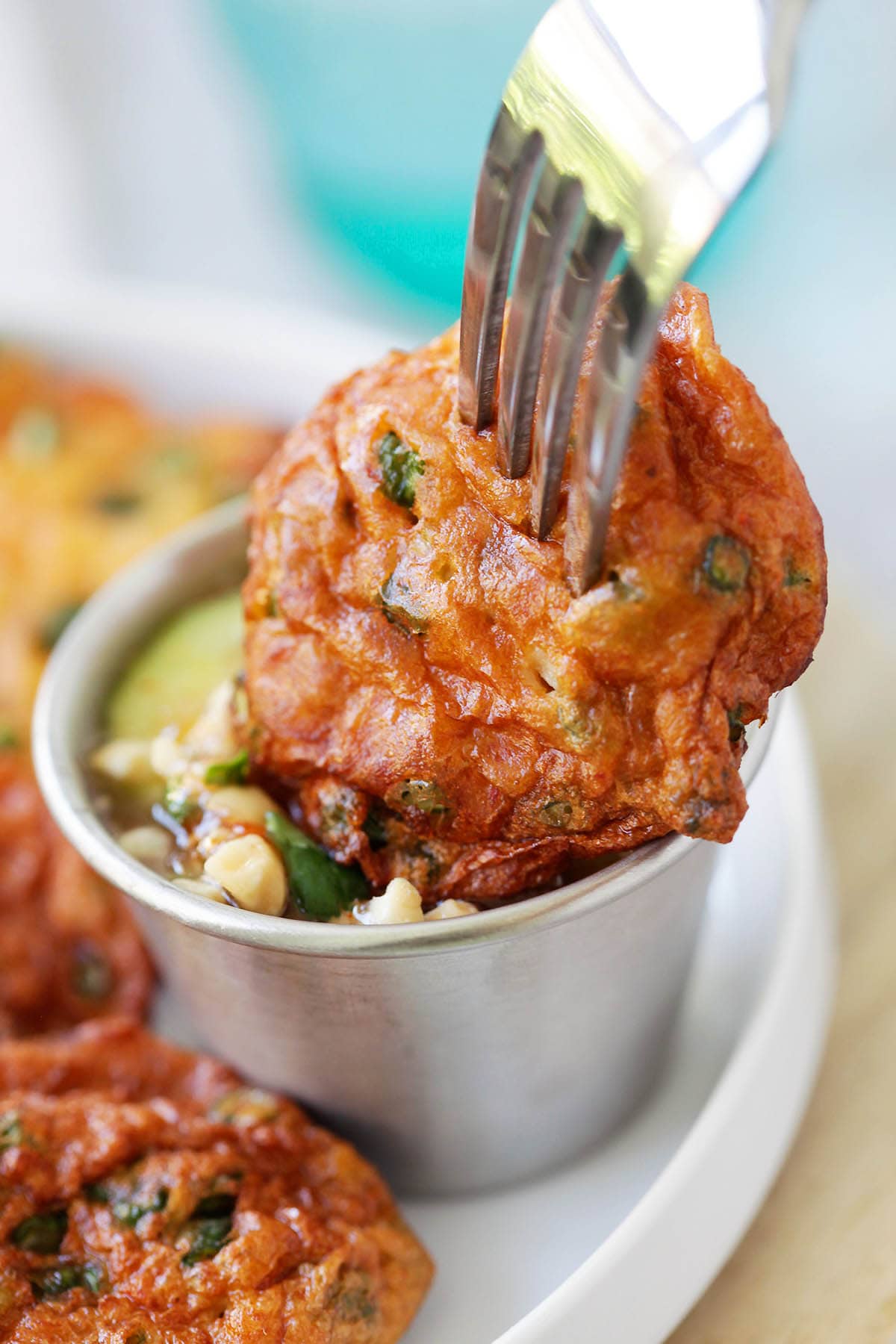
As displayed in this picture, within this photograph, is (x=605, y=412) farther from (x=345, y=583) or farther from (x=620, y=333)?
(x=345, y=583)

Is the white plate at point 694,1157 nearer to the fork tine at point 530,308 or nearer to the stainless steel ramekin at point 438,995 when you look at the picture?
the stainless steel ramekin at point 438,995

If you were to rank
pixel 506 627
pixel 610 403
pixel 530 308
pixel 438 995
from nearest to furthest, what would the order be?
1. pixel 610 403
2. pixel 530 308
3. pixel 506 627
4. pixel 438 995

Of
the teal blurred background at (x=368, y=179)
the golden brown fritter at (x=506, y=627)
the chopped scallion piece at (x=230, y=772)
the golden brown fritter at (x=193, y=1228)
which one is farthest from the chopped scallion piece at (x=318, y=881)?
the teal blurred background at (x=368, y=179)

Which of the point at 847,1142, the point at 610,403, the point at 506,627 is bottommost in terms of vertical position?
the point at 847,1142

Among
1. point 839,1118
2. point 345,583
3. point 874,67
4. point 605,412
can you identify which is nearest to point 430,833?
point 345,583

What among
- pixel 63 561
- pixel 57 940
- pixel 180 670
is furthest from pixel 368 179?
pixel 57 940

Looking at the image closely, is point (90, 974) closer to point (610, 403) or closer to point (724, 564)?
point (724, 564)
